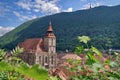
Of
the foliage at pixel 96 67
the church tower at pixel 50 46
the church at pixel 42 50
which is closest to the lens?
the foliage at pixel 96 67

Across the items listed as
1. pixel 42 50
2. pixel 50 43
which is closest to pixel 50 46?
pixel 50 43

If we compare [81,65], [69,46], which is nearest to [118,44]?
[69,46]

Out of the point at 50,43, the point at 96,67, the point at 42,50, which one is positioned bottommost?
the point at 42,50

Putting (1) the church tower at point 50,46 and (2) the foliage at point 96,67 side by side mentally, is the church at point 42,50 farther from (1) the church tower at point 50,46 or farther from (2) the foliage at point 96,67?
(2) the foliage at point 96,67

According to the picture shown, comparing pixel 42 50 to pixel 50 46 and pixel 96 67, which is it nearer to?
pixel 50 46

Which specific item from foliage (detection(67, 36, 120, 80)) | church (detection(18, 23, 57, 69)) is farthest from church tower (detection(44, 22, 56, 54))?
foliage (detection(67, 36, 120, 80))

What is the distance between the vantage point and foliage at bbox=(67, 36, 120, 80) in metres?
2.01

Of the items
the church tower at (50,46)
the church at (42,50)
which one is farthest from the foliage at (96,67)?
the church tower at (50,46)

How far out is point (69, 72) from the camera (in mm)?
2760

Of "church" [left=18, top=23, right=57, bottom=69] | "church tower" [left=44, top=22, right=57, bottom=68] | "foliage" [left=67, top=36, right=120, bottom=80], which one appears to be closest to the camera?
"foliage" [left=67, top=36, right=120, bottom=80]

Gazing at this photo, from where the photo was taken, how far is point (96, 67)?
2.14 meters

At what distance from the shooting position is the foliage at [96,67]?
6.60 ft

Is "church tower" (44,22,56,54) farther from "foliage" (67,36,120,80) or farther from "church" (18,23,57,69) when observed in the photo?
"foliage" (67,36,120,80)

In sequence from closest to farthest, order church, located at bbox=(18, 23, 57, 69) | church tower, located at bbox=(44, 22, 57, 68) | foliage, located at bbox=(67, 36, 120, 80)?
foliage, located at bbox=(67, 36, 120, 80), church, located at bbox=(18, 23, 57, 69), church tower, located at bbox=(44, 22, 57, 68)
